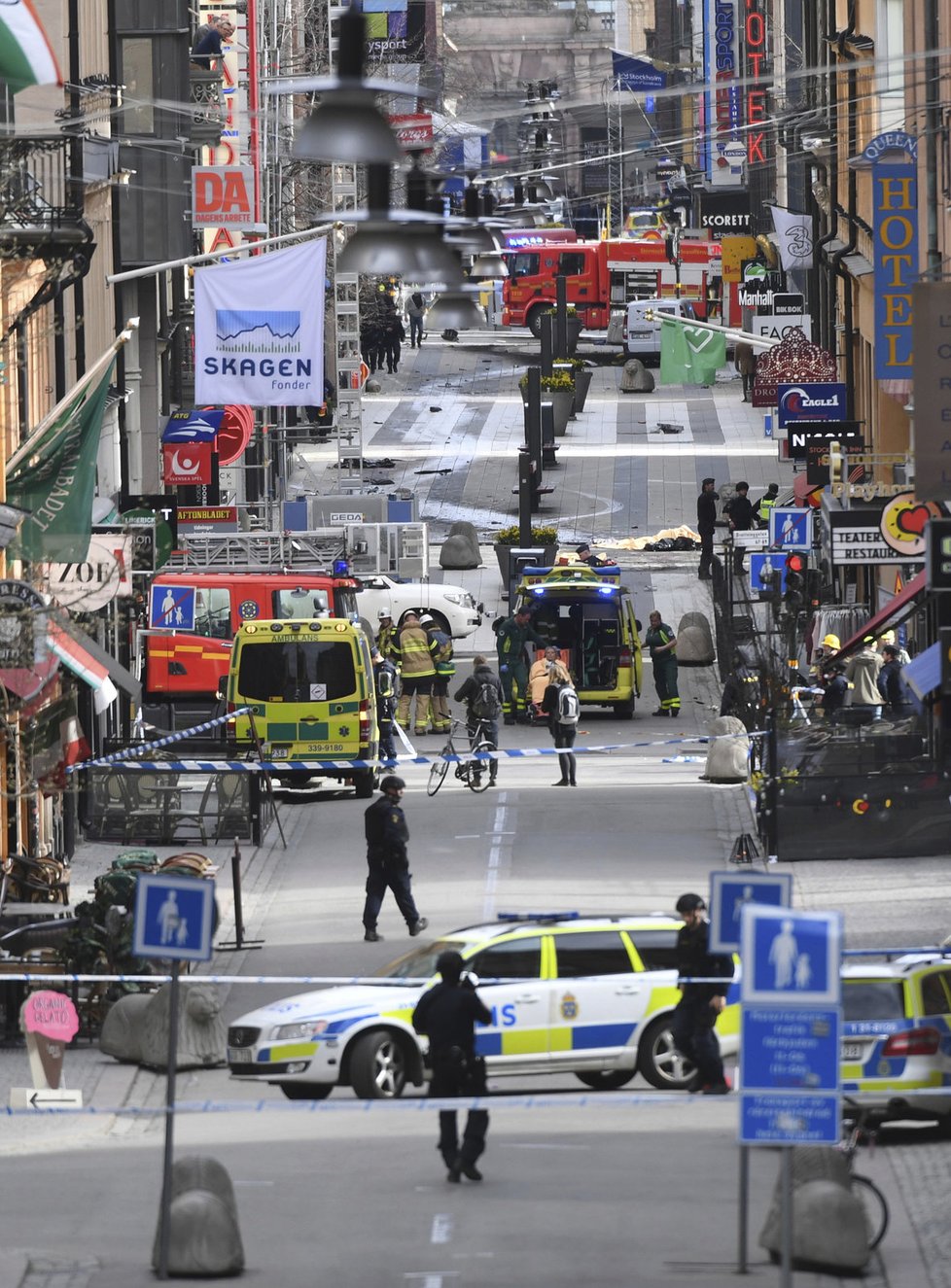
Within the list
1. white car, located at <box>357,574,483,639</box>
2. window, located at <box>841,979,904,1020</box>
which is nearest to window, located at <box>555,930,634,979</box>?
window, located at <box>841,979,904,1020</box>

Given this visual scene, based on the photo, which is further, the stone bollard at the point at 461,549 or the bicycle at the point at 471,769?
the stone bollard at the point at 461,549

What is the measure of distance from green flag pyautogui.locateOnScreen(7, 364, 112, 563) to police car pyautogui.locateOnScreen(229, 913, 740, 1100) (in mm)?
6498

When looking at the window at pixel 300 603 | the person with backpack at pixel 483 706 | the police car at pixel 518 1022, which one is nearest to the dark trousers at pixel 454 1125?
the police car at pixel 518 1022

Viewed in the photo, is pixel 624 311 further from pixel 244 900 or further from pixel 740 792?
pixel 244 900

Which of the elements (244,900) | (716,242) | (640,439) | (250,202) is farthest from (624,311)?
(244,900)

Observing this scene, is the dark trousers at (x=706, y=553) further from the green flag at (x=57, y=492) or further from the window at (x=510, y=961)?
the window at (x=510, y=961)

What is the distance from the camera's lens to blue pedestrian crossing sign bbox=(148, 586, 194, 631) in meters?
35.2

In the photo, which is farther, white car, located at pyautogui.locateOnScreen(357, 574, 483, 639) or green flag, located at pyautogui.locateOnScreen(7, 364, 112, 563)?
white car, located at pyautogui.locateOnScreen(357, 574, 483, 639)

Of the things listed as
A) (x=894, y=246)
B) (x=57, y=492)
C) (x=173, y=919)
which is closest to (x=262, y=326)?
(x=894, y=246)

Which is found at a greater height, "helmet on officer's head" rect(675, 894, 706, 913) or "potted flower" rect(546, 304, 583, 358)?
"potted flower" rect(546, 304, 583, 358)

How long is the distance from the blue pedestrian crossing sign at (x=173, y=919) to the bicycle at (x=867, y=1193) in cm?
341

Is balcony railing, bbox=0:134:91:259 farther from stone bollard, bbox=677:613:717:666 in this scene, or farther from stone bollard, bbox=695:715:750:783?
stone bollard, bbox=677:613:717:666

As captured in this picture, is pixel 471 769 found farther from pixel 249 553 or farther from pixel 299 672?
pixel 249 553

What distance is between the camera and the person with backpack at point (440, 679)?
35.2 metres
